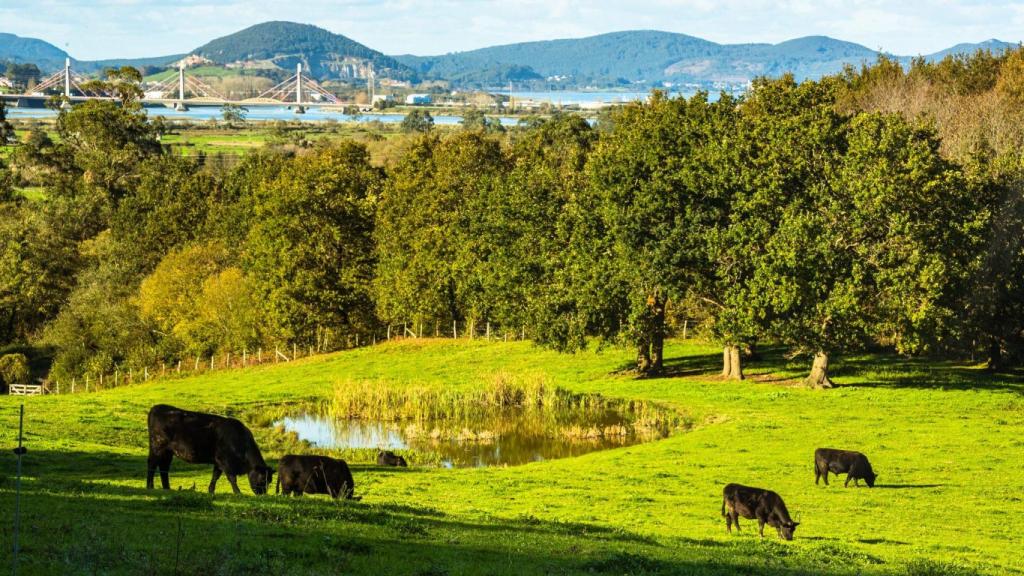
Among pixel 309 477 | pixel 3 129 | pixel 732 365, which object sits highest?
pixel 3 129

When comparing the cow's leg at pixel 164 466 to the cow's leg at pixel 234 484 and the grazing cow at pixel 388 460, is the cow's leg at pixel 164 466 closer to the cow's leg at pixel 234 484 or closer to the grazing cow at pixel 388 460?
the cow's leg at pixel 234 484

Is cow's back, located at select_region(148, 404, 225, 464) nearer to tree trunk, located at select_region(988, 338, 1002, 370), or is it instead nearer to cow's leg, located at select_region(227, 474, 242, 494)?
cow's leg, located at select_region(227, 474, 242, 494)

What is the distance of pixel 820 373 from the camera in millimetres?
54250

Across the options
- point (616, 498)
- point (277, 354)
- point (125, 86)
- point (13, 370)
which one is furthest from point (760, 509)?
point (125, 86)

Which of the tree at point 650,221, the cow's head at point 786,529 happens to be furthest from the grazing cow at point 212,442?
the tree at point 650,221

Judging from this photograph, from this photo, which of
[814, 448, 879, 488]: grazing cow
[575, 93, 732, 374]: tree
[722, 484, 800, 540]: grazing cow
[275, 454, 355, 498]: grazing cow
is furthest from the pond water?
[722, 484, 800, 540]: grazing cow

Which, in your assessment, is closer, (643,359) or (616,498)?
(616,498)

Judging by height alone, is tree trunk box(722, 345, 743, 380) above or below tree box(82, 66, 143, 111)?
below

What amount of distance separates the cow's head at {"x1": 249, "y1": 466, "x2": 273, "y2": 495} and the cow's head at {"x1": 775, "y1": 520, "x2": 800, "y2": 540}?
39.6 feet

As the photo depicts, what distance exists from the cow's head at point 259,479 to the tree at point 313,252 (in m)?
53.6

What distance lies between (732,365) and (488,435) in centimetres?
1709

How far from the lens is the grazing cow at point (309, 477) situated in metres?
25.5

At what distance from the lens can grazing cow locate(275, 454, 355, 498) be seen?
25453 millimetres

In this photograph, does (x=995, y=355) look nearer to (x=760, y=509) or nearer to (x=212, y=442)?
(x=760, y=509)
